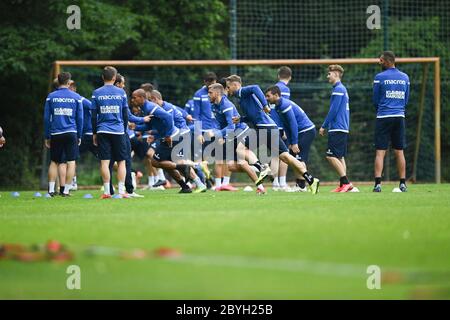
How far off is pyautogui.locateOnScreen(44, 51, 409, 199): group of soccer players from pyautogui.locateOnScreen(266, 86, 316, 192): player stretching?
0.02 m

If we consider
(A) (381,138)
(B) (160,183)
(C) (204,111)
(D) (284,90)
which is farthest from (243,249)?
(B) (160,183)

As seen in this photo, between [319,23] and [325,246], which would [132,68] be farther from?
[325,246]

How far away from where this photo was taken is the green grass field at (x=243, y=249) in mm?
7273

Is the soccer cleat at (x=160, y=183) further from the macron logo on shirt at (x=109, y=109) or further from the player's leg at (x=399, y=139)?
the player's leg at (x=399, y=139)

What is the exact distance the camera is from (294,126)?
60.4 feet

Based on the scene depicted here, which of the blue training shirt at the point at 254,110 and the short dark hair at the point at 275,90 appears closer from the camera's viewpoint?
the short dark hair at the point at 275,90

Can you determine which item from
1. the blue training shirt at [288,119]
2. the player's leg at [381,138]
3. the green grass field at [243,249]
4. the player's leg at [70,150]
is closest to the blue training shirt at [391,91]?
the player's leg at [381,138]

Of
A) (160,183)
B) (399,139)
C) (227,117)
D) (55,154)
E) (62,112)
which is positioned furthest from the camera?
(160,183)

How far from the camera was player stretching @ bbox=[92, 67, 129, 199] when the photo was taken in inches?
672

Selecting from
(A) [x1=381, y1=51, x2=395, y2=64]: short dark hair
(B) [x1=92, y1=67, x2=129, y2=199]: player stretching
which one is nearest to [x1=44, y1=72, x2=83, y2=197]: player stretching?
(B) [x1=92, y1=67, x2=129, y2=199]: player stretching

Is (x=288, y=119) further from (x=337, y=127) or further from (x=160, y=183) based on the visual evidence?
(x=160, y=183)

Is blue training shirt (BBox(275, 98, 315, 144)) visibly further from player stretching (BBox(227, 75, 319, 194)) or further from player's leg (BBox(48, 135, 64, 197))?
player's leg (BBox(48, 135, 64, 197))

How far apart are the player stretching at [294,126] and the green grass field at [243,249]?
3.98m

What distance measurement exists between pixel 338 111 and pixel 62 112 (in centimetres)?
483
